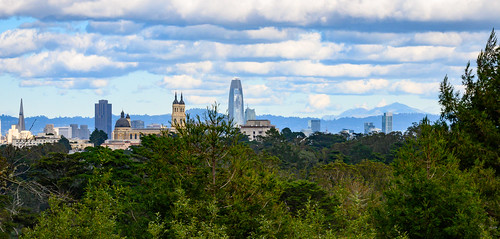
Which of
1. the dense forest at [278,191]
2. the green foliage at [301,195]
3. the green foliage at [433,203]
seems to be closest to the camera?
the dense forest at [278,191]

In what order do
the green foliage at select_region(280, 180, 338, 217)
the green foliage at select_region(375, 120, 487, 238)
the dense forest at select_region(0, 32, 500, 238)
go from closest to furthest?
the dense forest at select_region(0, 32, 500, 238) < the green foliage at select_region(375, 120, 487, 238) < the green foliage at select_region(280, 180, 338, 217)

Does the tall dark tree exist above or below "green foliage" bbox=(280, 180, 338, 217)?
above

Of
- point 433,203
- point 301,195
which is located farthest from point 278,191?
point 301,195

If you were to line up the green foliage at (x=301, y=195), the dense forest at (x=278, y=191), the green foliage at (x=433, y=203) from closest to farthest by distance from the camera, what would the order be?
the dense forest at (x=278, y=191)
the green foliage at (x=433, y=203)
the green foliage at (x=301, y=195)

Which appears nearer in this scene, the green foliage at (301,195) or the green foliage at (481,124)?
the green foliage at (481,124)

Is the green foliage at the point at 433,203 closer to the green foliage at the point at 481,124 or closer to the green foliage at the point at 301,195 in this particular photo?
the green foliage at the point at 481,124

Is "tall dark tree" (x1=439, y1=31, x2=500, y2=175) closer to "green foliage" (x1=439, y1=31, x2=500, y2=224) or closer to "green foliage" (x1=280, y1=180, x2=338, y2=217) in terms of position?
Result: "green foliage" (x1=439, y1=31, x2=500, y2=224)

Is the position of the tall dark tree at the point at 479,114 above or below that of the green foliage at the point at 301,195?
above

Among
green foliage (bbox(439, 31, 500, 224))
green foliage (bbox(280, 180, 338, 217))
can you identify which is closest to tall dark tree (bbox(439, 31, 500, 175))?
green foliage (bbox(439, 31, 500, 224))

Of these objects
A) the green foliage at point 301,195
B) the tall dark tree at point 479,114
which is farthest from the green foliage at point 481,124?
the green foliage at point 301,195

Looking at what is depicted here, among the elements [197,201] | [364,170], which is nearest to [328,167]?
[364,170]

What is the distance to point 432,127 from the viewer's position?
93.5 feet

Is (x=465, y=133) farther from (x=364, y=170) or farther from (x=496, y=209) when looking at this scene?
(x=364, y=170)

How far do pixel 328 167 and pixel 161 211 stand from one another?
145 feet
